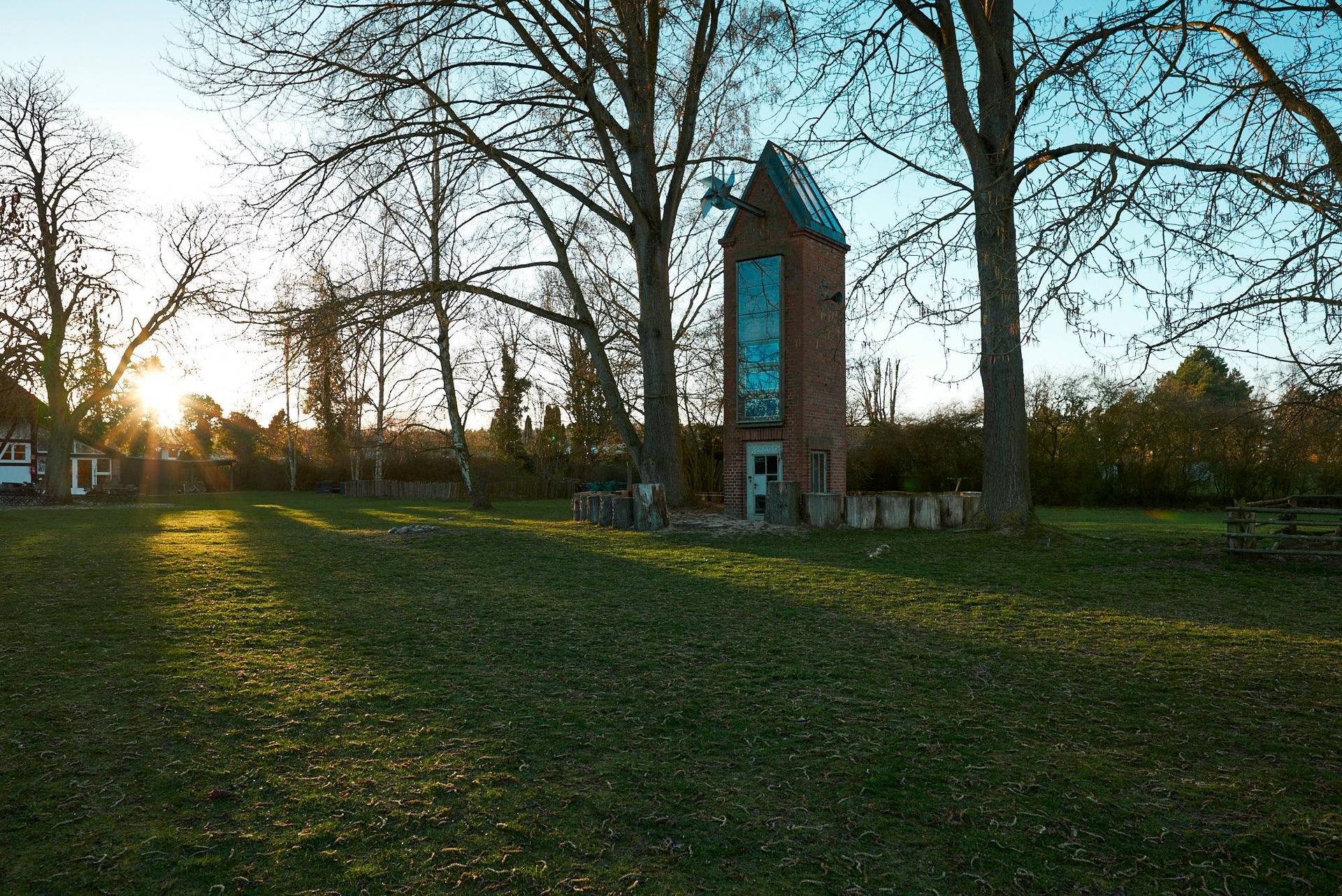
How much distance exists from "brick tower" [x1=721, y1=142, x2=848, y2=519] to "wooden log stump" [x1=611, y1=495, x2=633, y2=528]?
10.9 ft

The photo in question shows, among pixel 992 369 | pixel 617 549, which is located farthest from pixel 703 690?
pixel 992 369

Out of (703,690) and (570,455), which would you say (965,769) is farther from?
(570,455)

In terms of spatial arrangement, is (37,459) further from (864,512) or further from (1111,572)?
(1111,572)

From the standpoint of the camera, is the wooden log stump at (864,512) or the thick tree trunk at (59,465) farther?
the thick tree trunk at (59,465)

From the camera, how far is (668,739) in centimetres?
396

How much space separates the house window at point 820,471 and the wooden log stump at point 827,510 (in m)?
2.82

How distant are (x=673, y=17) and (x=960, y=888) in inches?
470

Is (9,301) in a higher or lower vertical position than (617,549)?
higher

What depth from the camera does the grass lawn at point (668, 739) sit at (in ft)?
9.03

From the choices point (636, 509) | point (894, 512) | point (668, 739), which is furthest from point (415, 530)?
point (668, 739)

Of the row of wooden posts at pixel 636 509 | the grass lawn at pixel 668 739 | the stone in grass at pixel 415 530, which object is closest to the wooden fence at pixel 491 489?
the row of wooden posts at pixel 636 509

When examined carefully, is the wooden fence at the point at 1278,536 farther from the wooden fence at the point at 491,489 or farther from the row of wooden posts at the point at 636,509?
the wooden fence at the point at 491,489

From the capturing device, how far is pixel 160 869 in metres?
2.64

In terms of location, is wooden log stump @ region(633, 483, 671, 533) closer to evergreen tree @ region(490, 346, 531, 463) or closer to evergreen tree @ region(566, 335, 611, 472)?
evergreen tree @ region(566, 335, 611, 472)
